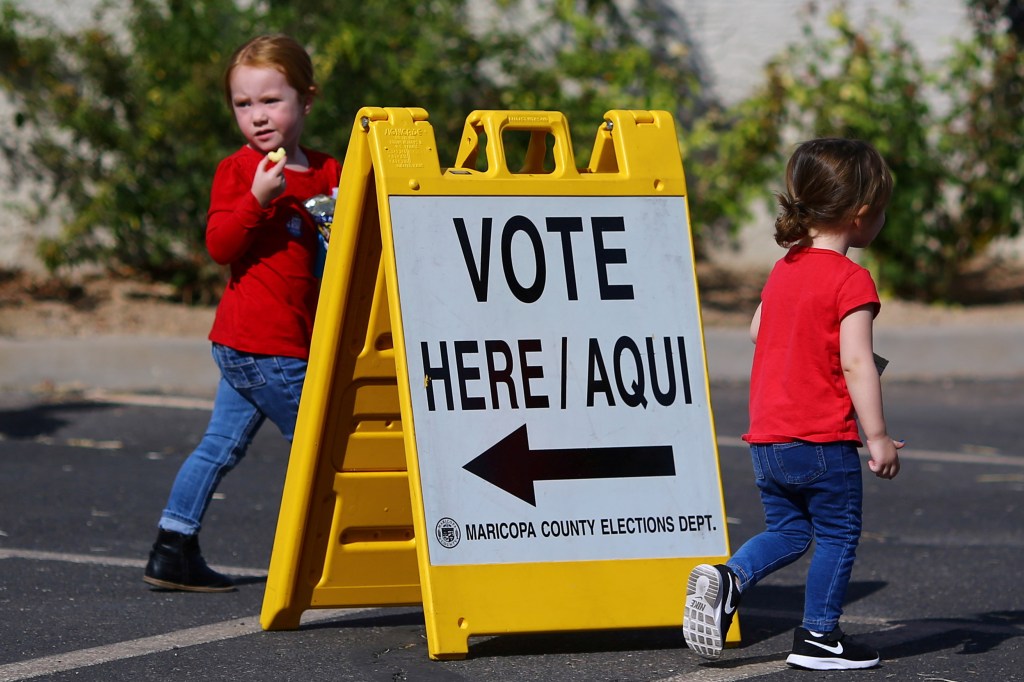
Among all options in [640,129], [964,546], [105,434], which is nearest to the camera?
[640,129]

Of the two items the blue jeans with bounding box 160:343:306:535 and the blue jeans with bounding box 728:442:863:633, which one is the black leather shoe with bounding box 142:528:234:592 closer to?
the blue jeans with bounding box 160:343:306:535

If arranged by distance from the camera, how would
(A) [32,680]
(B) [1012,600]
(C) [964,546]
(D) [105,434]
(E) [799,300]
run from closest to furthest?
(A) [32,680], (E) [799,300], (B) [1012,600], (C) [964,546], (D) [105,434]

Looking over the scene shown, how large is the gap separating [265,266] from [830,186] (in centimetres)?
170

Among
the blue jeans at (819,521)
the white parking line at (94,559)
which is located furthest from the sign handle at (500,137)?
the white parking line at (94,559)

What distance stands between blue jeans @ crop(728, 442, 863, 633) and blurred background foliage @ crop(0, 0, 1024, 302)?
6.79 metres

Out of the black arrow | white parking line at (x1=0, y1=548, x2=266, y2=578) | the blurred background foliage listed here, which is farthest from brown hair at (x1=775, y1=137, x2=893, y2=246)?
the blurred background foliage

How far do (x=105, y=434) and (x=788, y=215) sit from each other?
15.7 ft

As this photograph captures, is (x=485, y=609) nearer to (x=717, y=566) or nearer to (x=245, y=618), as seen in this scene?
(x=717, y=566)

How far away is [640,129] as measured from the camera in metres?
4.29

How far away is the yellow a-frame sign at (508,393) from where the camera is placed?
395 cm

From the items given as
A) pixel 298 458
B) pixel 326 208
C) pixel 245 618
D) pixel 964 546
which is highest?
pixel 326 208

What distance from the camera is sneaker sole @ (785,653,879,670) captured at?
3908mm

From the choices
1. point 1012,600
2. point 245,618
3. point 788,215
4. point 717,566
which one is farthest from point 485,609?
point 1012,600

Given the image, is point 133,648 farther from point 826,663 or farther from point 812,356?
point 812,356
